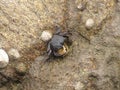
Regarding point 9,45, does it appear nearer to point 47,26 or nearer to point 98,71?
point 47,26

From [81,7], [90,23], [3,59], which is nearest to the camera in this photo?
[3,59]

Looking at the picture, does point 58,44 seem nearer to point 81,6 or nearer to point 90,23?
point 90,23

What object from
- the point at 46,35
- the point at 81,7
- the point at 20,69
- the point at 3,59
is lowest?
the point at 20,69

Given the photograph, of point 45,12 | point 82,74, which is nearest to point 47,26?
point 45,12

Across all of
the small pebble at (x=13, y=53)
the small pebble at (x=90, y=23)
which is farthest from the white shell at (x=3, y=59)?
the small pebble at (x=90, y=23)

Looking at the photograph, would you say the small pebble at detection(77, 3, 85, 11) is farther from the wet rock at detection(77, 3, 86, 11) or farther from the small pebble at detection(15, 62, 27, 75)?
the small pebble at detection(15, 62, 27, 75)

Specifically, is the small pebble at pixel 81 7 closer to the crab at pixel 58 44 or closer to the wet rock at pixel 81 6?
the wet rock at pixel 81 6

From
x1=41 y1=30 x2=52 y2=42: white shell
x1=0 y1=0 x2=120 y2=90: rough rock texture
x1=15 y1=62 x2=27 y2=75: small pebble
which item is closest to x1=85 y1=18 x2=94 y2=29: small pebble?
x1=0 y1=0 x2=120 y2=90: rough rock texture

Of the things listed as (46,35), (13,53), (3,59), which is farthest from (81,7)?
(3,59)
